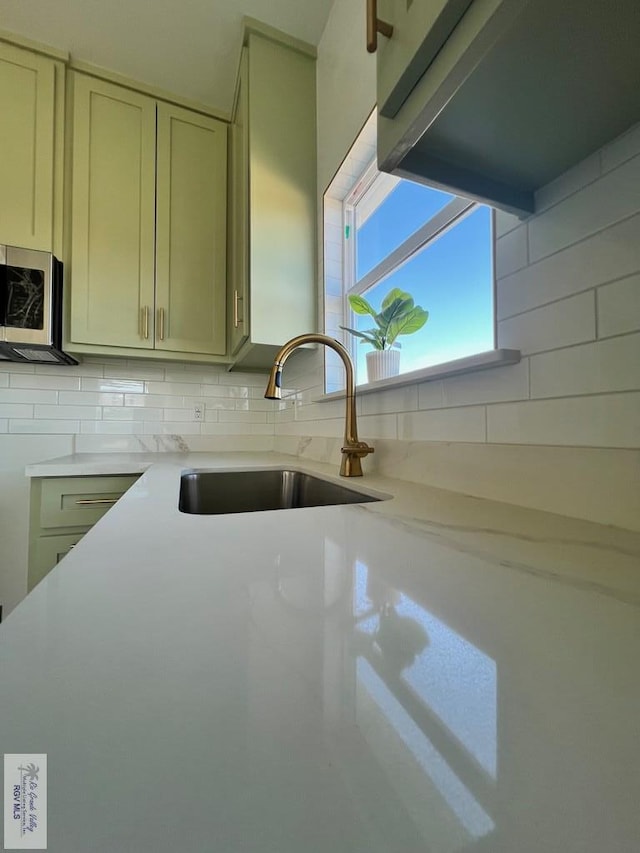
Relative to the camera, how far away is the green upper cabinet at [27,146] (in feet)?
5.39

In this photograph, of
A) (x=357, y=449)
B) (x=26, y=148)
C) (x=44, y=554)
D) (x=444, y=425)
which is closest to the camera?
(x=444, y=425)

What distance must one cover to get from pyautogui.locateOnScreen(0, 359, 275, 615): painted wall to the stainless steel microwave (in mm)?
350

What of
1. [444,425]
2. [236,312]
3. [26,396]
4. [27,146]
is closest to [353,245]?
[236,312]

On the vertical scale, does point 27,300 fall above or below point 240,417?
above

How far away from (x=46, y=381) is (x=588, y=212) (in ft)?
7.50

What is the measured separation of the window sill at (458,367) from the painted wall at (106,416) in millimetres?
1354

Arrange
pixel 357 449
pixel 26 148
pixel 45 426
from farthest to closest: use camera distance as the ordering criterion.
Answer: pixel 45 426 → pixel 26 148 → pixel 357 449

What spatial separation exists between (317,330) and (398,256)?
0.51 meters

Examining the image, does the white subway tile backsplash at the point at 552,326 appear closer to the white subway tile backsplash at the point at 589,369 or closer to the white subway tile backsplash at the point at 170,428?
the white subway tile backsplash at the point at 589,369

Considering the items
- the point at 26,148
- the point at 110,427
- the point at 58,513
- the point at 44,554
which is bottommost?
the point at 44,554

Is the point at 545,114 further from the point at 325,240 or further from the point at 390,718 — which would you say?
the point at 325,240

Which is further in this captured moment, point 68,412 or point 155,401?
point 155,401

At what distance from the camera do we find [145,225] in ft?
6.11

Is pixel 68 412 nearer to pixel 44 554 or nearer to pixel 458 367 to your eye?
pixel 44 554
